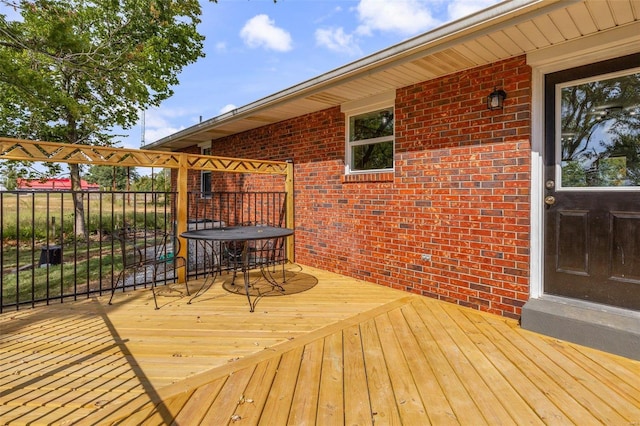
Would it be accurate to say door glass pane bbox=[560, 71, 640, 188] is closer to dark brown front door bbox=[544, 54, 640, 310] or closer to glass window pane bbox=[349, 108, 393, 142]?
dark brown front door bbox=[544, 54, 640, 310]

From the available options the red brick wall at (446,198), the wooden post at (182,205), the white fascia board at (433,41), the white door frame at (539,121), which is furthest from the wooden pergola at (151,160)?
the white door frame at (539,121)

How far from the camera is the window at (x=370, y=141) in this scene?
4387 millimetres

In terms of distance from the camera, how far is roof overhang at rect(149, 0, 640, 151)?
230 centimetres

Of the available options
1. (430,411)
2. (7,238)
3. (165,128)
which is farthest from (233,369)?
(165,128)

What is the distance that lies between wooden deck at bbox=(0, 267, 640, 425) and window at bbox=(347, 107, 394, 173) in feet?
6.74

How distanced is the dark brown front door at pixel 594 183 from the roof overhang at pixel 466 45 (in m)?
0.44

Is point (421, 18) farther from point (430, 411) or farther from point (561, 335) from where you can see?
point (430, 411)

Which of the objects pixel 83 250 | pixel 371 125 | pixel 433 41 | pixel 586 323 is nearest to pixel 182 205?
pixel 371 125

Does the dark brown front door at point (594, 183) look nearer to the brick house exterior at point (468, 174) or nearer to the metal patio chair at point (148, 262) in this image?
the brick house exterior at point (468, 174)

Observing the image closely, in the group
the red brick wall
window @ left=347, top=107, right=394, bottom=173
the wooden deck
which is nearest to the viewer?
the wooden deck

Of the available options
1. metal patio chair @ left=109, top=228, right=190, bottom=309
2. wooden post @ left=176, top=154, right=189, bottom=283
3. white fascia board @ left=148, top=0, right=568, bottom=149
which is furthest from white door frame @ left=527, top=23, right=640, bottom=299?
wooden post @ left=176, top=154, right=189, bottom=283

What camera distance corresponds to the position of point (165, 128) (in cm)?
3862

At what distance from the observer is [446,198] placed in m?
3.60

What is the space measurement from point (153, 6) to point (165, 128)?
36614mm
